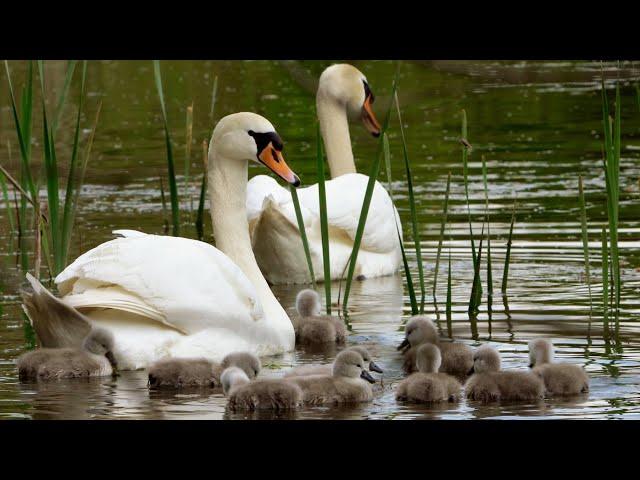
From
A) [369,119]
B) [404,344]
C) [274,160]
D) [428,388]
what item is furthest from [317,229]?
[428,388]

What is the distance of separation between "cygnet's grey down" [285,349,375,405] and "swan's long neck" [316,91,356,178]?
5.59 meters

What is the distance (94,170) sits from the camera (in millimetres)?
16203

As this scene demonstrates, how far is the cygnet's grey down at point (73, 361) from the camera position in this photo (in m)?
7.78

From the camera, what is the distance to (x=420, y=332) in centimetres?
825

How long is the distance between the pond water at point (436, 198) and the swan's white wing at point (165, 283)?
0.39m

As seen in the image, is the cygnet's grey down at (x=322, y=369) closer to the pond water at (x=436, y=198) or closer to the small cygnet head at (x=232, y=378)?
the pond water at (x=436, y=198)

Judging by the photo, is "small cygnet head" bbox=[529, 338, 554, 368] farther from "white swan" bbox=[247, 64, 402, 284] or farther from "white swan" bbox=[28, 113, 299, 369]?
"white swan" bbox=[247, 64, 402, 284]

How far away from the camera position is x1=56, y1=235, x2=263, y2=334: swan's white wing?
8062 millimetres

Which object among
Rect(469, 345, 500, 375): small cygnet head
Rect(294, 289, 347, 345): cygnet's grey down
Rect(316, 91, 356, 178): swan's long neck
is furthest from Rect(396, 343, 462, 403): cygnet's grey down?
Rect(316, 91, 356, 178): swan's long neck

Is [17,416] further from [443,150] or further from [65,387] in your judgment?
Answer: [443,150]

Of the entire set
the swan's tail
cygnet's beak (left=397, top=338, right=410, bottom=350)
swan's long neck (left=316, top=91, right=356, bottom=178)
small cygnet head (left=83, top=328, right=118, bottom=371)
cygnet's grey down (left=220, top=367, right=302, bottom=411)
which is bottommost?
cygnet's grey down (left=220, top=367, right=302, bottom=411)

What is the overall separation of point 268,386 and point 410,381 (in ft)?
2.33

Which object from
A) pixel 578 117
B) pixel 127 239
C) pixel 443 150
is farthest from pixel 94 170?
pixel 127 239
